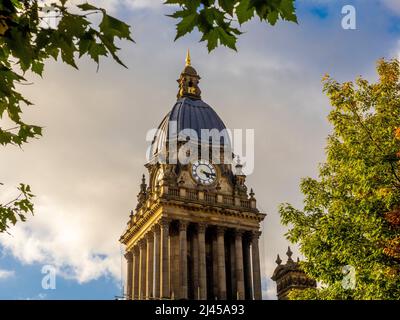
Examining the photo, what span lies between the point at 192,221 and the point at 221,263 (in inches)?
239

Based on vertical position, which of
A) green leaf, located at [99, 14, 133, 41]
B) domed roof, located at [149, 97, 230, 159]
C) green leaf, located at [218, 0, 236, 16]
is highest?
domed roof, located at [149, 97, 230, 159]

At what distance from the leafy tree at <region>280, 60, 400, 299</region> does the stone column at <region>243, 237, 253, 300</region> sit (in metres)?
43.0

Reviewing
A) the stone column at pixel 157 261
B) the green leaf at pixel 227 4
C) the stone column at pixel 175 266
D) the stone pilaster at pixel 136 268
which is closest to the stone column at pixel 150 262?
the stone column at pixel 157 261

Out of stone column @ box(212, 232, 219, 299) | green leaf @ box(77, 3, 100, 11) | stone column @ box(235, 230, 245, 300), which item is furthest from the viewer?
stone column @ box(235, 230, 245, 300)

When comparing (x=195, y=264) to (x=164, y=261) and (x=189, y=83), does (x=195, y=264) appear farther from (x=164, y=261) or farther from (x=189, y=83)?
(x=189, y=83)

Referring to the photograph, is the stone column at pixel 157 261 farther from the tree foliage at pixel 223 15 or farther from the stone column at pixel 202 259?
the tree foliage at pixel 223 15

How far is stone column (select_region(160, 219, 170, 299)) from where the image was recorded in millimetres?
60491

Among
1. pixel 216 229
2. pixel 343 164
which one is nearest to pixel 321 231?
pixel 343 164

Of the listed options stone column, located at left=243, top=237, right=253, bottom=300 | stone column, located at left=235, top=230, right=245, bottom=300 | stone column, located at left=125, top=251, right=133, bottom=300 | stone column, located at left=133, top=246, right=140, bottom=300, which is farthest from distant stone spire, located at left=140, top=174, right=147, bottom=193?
stone column, located at left=243, top=237, right=253, bottom=300

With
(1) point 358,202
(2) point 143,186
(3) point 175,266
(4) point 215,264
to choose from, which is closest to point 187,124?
(2) point 143,186

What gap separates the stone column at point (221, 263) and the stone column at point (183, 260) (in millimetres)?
4720

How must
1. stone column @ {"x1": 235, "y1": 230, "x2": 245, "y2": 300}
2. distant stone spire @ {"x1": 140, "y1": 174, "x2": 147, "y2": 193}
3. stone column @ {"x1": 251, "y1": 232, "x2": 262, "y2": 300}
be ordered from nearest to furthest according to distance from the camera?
stone column @ {"x1": 251, "y1": 232, "x2": 262, "y2": 300}
stone column @ {"x1": 235, "y1": 230, "x2": 245, "y2": 300}
distant stone spire @ {"x1": 140, "y1": 174, "x2": 147, "y2": 193}

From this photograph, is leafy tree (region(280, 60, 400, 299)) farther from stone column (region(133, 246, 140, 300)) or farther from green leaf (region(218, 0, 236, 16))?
stone column (region(133, 246, 140, 300))
